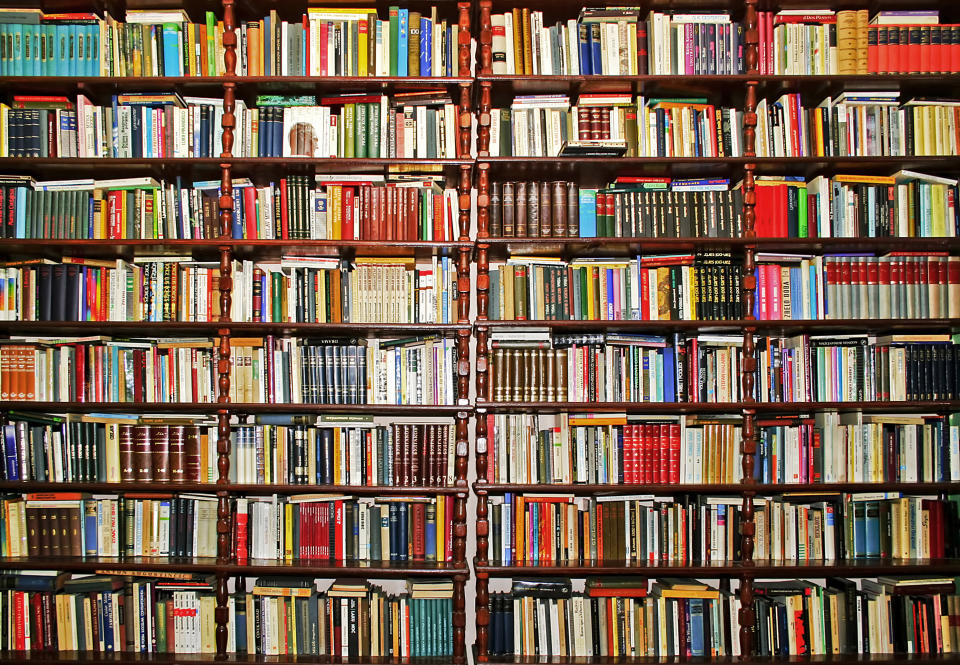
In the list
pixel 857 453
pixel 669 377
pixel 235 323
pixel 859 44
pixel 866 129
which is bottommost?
pixel 857 453

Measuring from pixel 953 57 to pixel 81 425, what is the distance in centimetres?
376

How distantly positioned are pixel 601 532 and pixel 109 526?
6.41ft

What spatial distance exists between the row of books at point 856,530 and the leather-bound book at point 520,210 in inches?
56.7

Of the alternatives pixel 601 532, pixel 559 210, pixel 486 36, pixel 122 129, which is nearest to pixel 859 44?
Result: pixel 559 210

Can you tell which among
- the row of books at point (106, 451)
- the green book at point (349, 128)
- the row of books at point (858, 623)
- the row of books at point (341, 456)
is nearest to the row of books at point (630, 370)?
the row of books at point (341, 456)

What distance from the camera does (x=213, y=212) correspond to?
3195mm

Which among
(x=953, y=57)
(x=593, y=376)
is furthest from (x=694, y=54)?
(x=593, y=376)

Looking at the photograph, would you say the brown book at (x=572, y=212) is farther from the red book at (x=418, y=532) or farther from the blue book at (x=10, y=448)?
the blue book at (x=10, y=448)

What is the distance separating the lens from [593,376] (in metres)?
3.16

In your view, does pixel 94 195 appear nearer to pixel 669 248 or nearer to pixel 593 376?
pixel 593 376

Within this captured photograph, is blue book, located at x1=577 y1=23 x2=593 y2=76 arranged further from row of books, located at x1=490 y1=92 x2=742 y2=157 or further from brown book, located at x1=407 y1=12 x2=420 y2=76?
brown book, located at x1=407 y1=12 x2=420 y2=76

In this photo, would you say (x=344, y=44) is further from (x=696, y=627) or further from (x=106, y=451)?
(x=696, y=627)

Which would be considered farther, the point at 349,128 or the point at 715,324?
the point at 349,128

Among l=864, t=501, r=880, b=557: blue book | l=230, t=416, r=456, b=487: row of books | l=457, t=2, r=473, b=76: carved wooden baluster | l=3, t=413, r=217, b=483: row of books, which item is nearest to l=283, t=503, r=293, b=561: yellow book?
l=230, t=416, r=456, b=487: row of books
